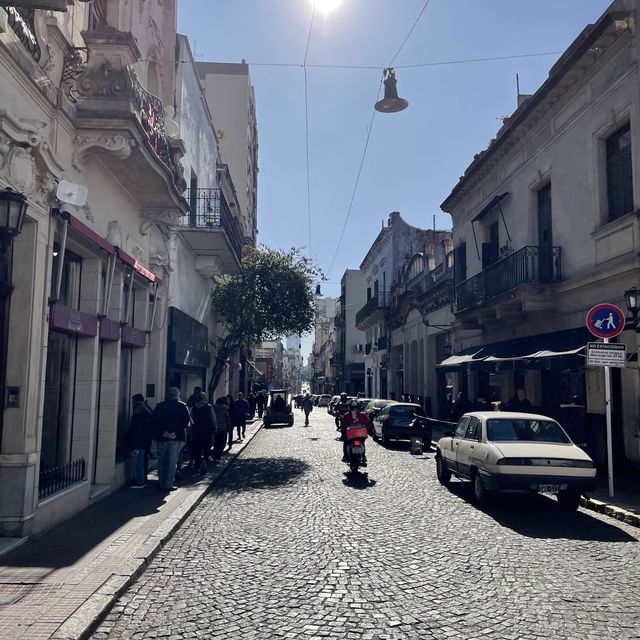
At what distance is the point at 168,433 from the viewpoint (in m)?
10.7

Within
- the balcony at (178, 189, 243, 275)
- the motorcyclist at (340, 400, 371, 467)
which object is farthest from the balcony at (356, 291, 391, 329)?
the motorcyclist at (340, 400, 371, 467)

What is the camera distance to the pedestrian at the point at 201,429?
13.4 m

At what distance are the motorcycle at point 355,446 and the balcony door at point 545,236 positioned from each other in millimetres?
7032

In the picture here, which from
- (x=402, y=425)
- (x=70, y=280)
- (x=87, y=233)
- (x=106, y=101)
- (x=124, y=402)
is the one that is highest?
(x=106, y=101)

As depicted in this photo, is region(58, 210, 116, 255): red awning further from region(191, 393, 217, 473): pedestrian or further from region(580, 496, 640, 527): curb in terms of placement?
region(580, 496, 640, 527): curb

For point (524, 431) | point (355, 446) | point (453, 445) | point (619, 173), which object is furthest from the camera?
point (619, 173)

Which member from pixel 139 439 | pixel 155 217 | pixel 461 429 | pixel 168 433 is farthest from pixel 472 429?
pixel 155 217

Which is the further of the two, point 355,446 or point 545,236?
point 545,236

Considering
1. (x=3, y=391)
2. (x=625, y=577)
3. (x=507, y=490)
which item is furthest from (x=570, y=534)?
(x=3, y=391)

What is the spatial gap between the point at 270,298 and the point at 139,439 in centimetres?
1021

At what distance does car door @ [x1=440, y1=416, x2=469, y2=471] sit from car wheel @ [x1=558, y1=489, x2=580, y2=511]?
2112 millimetres

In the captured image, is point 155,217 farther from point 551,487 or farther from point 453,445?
point 551,487

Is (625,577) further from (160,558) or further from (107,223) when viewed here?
(107,223)

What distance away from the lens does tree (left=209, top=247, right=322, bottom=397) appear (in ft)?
67.0
